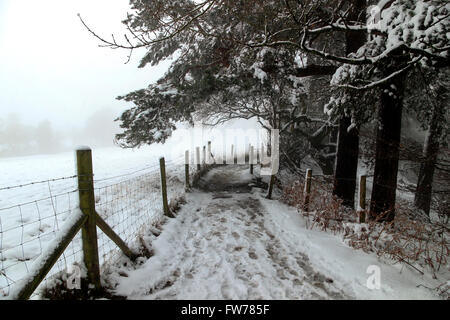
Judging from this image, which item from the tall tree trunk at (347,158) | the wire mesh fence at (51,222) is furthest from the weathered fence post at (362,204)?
the wire mesh fence at (51,222)

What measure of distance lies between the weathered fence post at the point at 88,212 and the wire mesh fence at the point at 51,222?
9cm

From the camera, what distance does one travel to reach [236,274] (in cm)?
335

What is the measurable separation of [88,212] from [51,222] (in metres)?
4.50

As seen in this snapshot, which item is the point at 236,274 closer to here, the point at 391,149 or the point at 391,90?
the point at 391,149

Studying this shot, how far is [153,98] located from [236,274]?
6475 mm

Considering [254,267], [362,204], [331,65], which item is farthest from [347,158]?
[254,267]

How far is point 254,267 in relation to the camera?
3555 millimetres

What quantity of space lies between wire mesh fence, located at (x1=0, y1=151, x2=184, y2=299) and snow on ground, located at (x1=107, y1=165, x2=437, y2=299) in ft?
2.53

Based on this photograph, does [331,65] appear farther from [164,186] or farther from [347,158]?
[164,186]

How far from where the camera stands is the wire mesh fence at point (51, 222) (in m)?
3.46

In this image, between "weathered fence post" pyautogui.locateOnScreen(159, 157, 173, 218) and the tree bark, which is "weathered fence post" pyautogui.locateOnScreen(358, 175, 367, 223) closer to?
the tree bark

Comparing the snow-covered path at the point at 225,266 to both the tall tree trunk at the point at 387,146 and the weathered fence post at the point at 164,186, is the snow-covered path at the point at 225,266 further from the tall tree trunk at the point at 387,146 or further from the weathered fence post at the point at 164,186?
the tall tree trunk at the point at 387,146

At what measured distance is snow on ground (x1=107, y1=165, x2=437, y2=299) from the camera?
2932 mm

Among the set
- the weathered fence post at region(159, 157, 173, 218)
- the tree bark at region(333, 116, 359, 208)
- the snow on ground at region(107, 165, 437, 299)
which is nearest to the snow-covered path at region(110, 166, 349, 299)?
the snow on ground at region(107, 165, 437, 299)
